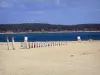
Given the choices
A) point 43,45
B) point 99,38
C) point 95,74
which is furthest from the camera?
point 99,38

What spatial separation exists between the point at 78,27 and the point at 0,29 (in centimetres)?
129

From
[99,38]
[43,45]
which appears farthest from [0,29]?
[99,38]

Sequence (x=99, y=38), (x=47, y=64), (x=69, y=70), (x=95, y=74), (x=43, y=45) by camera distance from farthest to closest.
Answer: (x=99, y=38)
(x=43, y=45)
(x=47, y=64)
(x=69, y=70)
(x=95, y=74)


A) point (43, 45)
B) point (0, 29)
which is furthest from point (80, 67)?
point (43, 45)

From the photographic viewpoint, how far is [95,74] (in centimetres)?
384

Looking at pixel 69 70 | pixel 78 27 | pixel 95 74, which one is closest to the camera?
pixel 95 74

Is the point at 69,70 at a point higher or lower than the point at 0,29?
lower

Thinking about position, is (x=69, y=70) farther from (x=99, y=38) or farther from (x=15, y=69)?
(x=99, y=38)

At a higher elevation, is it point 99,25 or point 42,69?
point 99,25

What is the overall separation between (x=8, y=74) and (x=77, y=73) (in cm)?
101

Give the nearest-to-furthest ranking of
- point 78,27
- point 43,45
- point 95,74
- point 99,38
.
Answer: point 95,74 < point 78,27 < point 43,45 < point 99,38

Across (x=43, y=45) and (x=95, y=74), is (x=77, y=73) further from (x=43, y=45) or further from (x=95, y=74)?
(x=43, y=45)

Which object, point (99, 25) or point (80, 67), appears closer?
point (99, 25)

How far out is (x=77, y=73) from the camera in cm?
398
